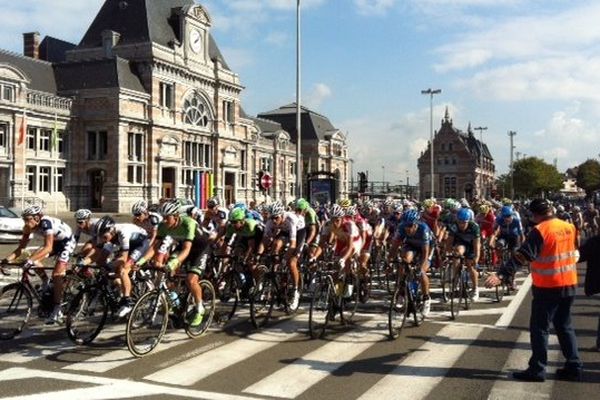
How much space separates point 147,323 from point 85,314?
40.1 inches

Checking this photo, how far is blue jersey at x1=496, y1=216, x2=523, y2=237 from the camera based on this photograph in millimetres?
15000

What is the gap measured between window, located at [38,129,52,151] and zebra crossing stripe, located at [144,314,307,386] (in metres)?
40.7

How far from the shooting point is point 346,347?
8.27 meters

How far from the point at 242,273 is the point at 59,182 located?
40.8m

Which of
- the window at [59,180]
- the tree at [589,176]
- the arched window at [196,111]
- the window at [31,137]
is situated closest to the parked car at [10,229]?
the window at [31,137]

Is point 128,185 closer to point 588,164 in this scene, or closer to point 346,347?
point 346,347

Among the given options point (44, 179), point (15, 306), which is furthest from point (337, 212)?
point (44, 179)

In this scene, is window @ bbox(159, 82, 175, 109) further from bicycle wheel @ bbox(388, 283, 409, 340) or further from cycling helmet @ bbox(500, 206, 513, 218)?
bicycle wheel @ bbox(388, 283, 409, 340)

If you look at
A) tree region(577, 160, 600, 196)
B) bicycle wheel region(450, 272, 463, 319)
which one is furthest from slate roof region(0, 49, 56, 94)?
tree region(577, 160, 600, 196)

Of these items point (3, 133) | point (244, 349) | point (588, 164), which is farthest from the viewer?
point (588, 164)

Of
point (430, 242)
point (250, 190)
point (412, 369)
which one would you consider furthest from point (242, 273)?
point (250, 190)

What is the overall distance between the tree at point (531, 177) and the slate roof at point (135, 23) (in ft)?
236

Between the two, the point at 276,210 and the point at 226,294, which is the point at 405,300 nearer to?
the point at 276,210

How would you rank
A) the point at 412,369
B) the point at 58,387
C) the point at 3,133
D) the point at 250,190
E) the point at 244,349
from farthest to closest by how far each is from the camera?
the point at 250,190 < the point at 3,133 < the point at 244,349 < the point at 412,369 < the point at 58,387
